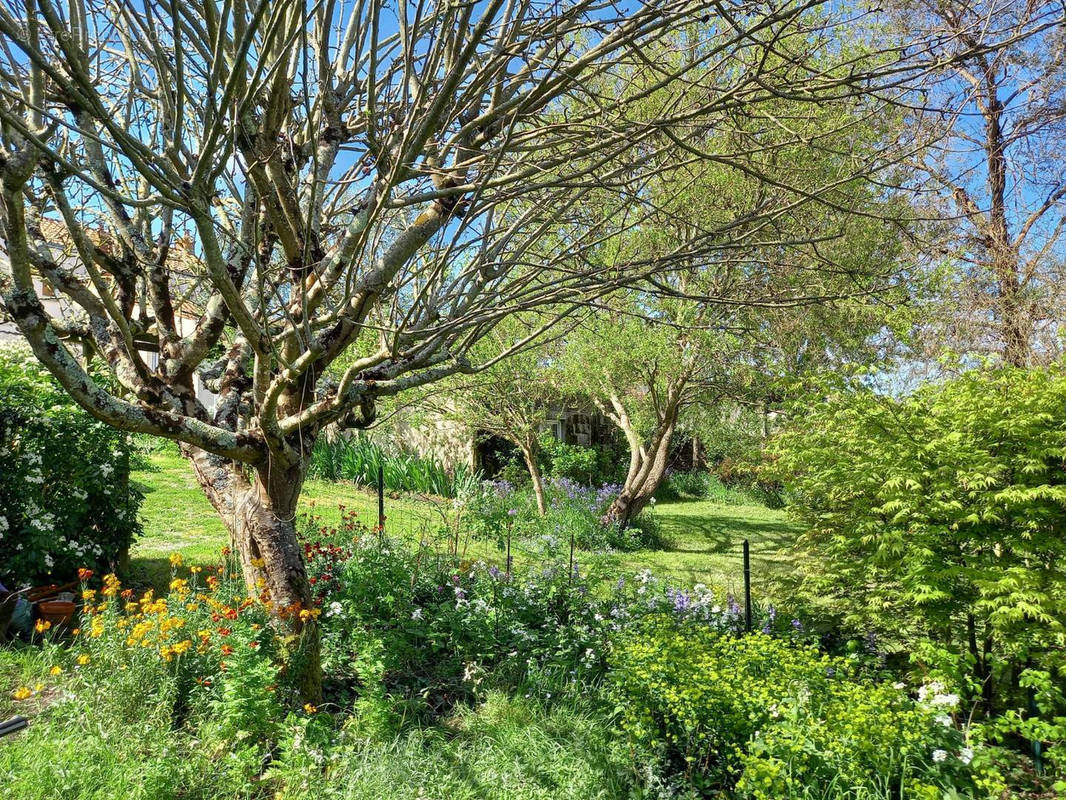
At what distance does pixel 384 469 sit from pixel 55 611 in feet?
27.4

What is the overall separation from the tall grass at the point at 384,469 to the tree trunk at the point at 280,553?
802cm

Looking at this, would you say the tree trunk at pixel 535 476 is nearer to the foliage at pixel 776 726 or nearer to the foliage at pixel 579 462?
the foliage at pixel 579 462

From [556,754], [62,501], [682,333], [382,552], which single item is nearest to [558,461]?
[682,333]

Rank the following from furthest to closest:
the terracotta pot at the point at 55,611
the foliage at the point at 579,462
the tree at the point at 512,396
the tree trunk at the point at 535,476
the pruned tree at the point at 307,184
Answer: the foliage at the point at 579,462 < the tree trunk at the point at 535,476 < the tree at the point at 512,396 < the terracotta pot at the point at 55,611 < the pruned tree at the point at 307,184

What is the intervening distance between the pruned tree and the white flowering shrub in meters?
1.54

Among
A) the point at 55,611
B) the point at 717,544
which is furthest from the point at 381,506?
the point at 717,544

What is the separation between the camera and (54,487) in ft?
17.5

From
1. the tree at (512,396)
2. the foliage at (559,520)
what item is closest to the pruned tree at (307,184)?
the foliage at (559,520)

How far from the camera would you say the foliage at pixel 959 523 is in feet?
12.2

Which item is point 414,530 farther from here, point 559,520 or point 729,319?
point 729,319

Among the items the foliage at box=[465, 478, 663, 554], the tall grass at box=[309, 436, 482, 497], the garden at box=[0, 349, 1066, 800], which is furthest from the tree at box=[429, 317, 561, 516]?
the garden at box=[0, 349, 1066, 800]

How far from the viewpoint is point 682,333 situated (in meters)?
8.37

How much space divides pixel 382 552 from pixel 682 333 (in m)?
4.82

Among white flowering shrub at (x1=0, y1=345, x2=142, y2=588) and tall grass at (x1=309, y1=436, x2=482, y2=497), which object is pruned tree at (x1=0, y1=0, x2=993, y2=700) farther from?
tall grass at (x1=309, y1=436, x2=482, y2=497)
